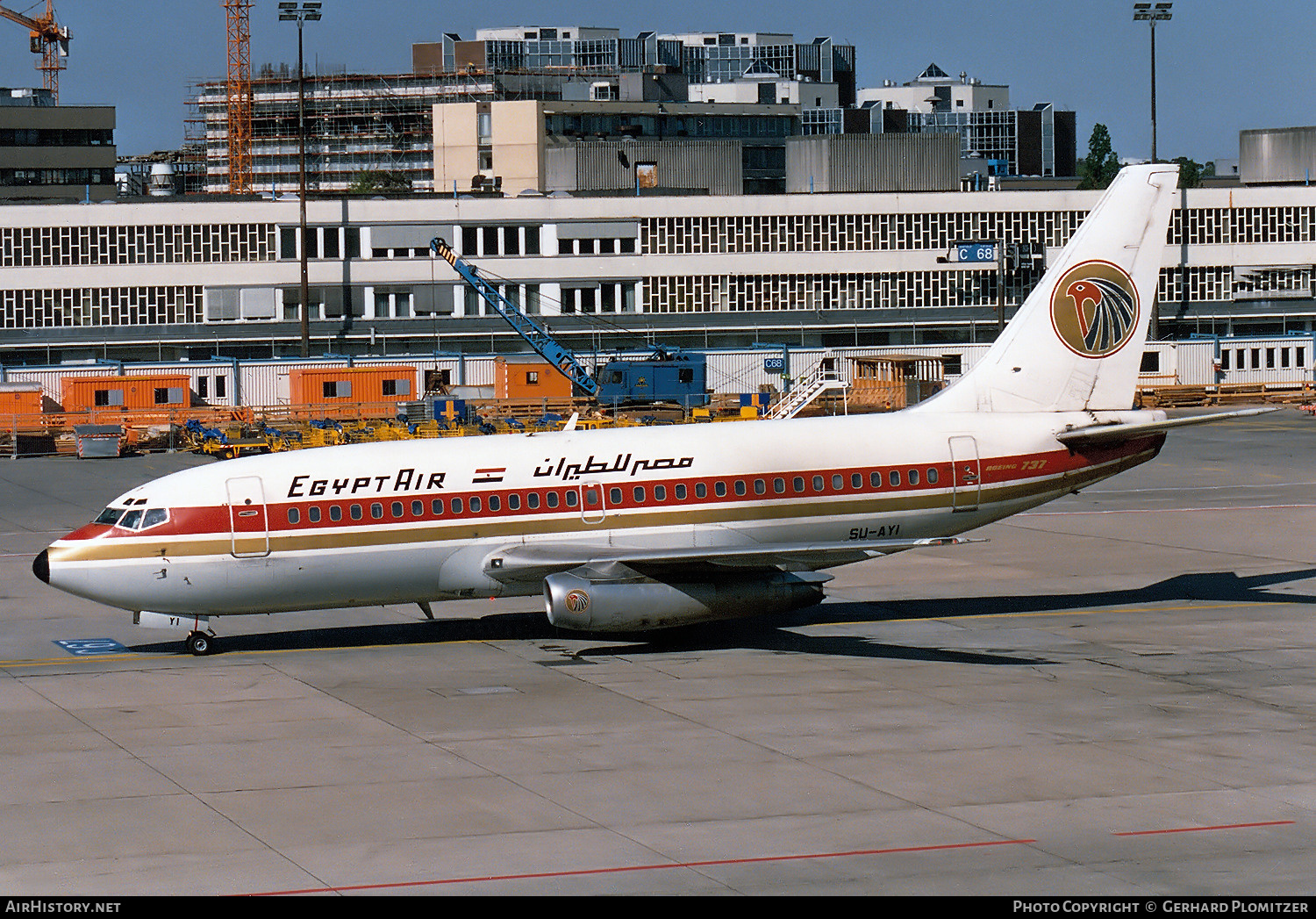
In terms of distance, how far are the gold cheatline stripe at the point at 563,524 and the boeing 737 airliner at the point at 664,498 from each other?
41mm

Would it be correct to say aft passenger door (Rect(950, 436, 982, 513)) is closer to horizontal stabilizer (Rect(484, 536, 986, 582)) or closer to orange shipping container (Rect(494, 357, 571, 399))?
horizontal stabilizer (Rect(484, 536, 986, 582))

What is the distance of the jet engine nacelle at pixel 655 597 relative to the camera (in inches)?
1235

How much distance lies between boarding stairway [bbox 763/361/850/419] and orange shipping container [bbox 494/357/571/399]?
13485 mm

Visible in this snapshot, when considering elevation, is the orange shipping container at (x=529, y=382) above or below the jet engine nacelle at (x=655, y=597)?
above

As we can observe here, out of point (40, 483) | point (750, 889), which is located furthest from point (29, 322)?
point (750, 889)

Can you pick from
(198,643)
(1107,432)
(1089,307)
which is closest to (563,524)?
(198,643)

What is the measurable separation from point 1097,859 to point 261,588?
61.2 feet

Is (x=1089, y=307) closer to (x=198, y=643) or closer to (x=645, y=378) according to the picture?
(x=198, y=643)

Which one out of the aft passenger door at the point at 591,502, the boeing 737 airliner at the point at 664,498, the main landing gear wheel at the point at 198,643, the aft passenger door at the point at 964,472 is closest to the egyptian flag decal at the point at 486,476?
the boeing 737 airliner at the point at 664,498

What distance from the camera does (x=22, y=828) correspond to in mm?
20906

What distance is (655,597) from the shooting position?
104ft

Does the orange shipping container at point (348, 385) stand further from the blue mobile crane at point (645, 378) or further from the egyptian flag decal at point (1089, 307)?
the egyptian flag decal at point (1089, 307)

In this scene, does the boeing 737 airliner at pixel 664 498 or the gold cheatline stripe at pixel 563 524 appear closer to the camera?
the gold cheatline stripe at pixel 563 524

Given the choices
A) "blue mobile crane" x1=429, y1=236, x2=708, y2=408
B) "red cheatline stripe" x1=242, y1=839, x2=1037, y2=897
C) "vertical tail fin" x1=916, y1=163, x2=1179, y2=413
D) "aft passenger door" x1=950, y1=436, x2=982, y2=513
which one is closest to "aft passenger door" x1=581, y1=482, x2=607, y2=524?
"aft passenger door" x1=950, y1=436, x2=982, y2=513
